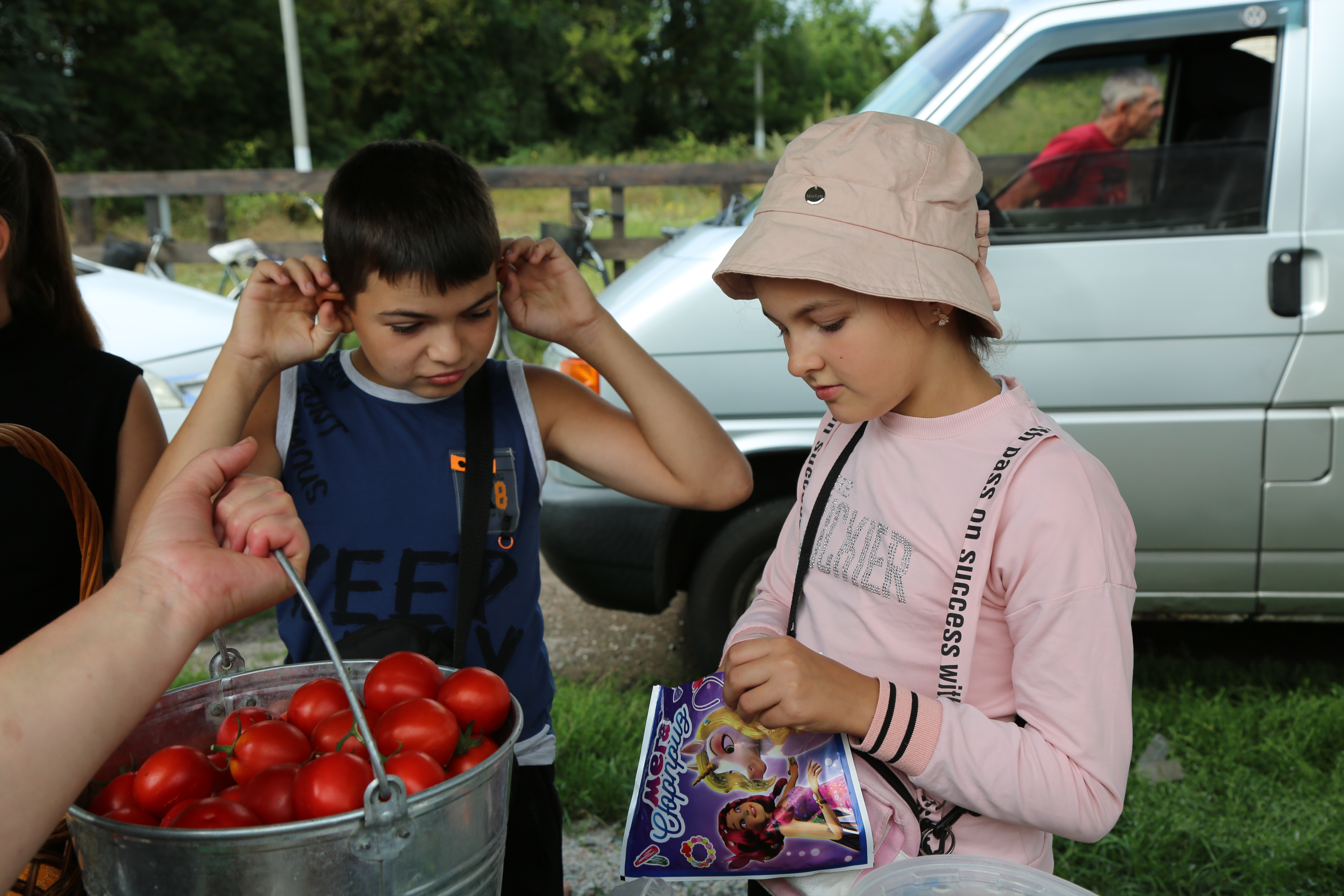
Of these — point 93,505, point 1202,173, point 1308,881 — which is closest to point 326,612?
point 93,505

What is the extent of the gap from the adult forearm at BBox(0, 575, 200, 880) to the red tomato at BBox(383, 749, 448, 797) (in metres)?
0.21

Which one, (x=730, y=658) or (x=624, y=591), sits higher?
(x=730, y=658)

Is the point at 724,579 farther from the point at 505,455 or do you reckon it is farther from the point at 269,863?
the point at 269,863

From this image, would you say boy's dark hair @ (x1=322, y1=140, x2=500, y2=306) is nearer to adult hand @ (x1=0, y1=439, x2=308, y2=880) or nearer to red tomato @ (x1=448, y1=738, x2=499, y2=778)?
adult hand @ (x1=0, y1=439, x2=308, y2=880)

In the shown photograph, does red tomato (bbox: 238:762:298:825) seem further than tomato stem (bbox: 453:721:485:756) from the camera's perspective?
No

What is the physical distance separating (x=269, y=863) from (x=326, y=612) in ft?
3.03

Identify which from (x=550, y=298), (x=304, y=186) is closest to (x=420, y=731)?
(x=550, y=298)

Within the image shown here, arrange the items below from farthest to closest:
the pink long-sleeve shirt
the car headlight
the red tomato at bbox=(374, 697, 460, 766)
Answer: the car headlight → the pink long-sleeve shirt → the red tomato at bbox=(374, 697, 460, 766)

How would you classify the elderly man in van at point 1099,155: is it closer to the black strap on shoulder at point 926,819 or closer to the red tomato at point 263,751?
the black strap on shoulder at point 926,819

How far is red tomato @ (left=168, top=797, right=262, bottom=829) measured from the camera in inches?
34.4

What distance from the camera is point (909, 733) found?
4.06ft

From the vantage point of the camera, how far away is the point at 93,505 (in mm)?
1242

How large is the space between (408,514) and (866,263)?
0.91 metres

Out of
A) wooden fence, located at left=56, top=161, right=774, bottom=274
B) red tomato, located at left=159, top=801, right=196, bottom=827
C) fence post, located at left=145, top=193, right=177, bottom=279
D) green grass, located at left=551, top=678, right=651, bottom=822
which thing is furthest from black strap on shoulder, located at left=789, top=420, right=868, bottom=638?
fence post, located at left=145, top=193, right=177, bottom=279
